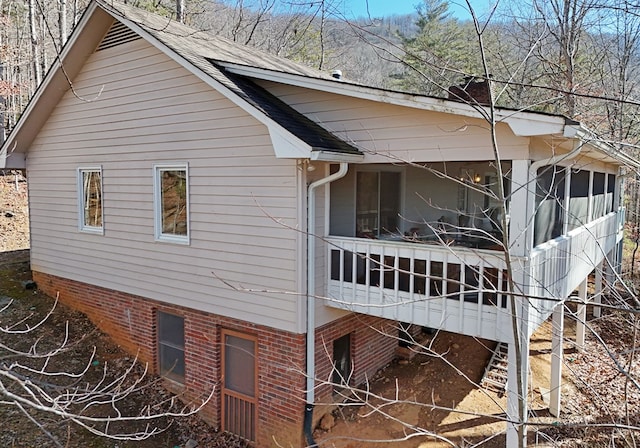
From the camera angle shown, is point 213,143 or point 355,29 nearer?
point 355,29

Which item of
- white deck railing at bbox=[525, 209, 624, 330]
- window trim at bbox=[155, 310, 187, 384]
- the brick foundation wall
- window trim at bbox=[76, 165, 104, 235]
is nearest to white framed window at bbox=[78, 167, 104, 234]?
window trim at bbox=[76, 165, 104, 235]

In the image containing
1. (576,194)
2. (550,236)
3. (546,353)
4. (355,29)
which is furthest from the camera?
(546,353)

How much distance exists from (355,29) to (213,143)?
185 inches

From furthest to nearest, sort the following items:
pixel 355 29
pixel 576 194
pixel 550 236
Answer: pixel 576 194, pixel 550 236, pixel 355 29

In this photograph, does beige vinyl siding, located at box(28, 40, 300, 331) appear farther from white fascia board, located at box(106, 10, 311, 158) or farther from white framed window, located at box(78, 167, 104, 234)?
white fascia board, located at box(106, 10, 311, 158)

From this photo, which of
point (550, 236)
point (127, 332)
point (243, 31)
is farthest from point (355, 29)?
point (243, 31)

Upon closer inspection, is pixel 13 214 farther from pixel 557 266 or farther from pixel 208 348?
pixel 557 266

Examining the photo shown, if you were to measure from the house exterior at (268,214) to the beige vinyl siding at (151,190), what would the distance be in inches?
1.4

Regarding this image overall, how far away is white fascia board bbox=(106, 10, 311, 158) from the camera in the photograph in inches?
248

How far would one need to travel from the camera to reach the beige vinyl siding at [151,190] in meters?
7.18

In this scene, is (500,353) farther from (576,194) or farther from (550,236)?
(576,194)

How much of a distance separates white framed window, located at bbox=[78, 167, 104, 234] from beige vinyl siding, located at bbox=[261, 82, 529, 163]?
181 inches

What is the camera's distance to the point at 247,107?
6789mm

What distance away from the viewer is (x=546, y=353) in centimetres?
1000
